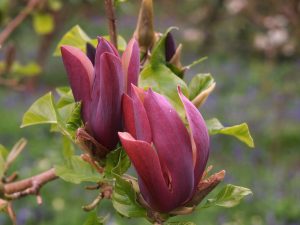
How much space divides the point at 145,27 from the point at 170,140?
194mm

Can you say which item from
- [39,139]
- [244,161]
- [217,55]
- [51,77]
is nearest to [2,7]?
[244,161]

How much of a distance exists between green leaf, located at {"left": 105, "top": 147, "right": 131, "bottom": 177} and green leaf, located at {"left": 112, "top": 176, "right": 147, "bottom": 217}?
0.02 metres

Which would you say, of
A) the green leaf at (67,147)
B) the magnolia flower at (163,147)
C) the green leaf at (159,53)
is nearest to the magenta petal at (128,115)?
the magnolia flower at (163,147)

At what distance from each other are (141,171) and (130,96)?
0.26 feet

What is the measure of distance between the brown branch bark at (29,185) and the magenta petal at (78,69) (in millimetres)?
151

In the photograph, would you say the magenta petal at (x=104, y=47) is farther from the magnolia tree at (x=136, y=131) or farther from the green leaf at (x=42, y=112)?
the green leaf at (x=42, y=112)

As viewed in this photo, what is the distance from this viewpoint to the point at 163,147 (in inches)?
19.7

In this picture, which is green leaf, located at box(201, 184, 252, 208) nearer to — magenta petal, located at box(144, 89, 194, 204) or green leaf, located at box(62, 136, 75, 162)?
magenta petal, located at box(144, 89, 194, 204)

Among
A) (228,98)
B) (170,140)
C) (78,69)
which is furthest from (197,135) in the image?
(228,98)

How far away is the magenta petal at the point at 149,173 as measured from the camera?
19.3 inches

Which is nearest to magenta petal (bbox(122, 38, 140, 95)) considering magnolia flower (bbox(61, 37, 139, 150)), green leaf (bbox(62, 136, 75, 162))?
magnolia flower (bbox(61, 37, 139, 150))

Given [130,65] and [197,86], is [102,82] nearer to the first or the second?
[130,65]

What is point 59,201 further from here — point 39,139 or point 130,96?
point 130,96

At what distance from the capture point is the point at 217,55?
10086 millimetres
